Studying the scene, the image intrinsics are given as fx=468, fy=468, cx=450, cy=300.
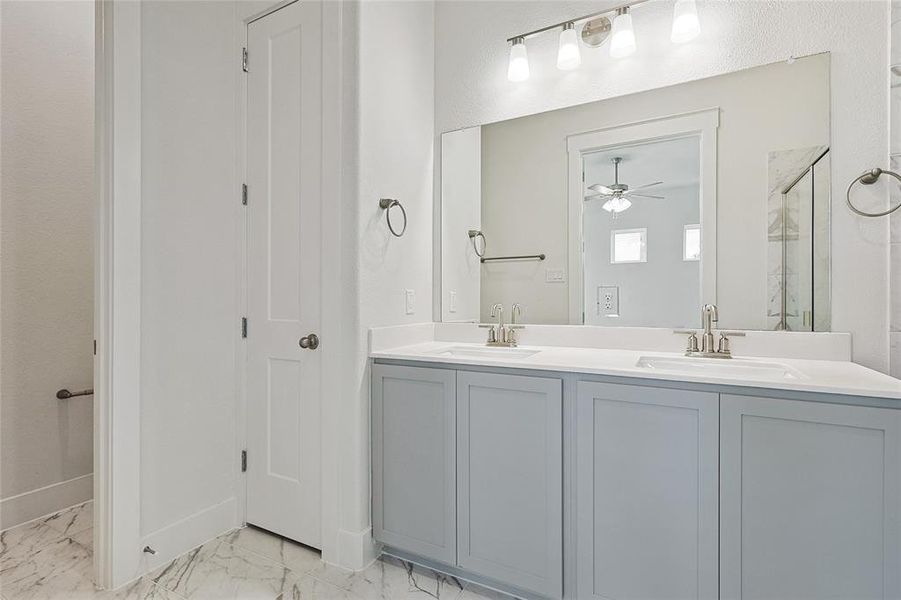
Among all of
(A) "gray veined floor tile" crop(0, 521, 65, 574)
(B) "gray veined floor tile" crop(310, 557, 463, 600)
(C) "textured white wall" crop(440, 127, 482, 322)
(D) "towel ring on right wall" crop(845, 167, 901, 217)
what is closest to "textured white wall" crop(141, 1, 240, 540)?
(A) "gray veined floor tile" crop(0, 521, 65, 574)

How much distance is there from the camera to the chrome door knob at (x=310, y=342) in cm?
196

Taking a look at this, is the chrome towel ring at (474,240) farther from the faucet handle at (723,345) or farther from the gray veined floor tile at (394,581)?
the gray veined floor tile at (394,581)

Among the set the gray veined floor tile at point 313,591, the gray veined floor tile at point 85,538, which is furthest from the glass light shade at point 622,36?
the gray veined floor tile at point 85,538

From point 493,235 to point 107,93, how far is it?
1631 mm

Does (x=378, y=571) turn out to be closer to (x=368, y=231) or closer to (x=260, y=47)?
(x=368, y=231)

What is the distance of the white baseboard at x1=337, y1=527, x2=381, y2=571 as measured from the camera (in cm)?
185

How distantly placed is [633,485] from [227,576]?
5.05 ft

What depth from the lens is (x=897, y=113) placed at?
151 cm

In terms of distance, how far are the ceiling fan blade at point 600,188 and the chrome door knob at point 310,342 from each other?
1.35m

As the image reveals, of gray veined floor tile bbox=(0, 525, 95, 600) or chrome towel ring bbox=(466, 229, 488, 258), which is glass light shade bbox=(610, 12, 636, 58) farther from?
gray veined floor tile bbox=(0, 525, 95, 600)

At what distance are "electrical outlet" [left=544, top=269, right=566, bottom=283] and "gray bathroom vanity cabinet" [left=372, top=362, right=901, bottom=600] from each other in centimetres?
69

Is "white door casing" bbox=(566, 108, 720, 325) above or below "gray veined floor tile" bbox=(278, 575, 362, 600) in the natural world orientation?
above

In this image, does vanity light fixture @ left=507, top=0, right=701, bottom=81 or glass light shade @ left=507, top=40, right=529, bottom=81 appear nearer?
vanity light fixture @ left=507, top=0, right=701, bottom=81

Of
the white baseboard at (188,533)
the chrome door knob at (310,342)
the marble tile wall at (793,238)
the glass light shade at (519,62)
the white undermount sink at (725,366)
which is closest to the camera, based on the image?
the white undermount sink at (725,366)
